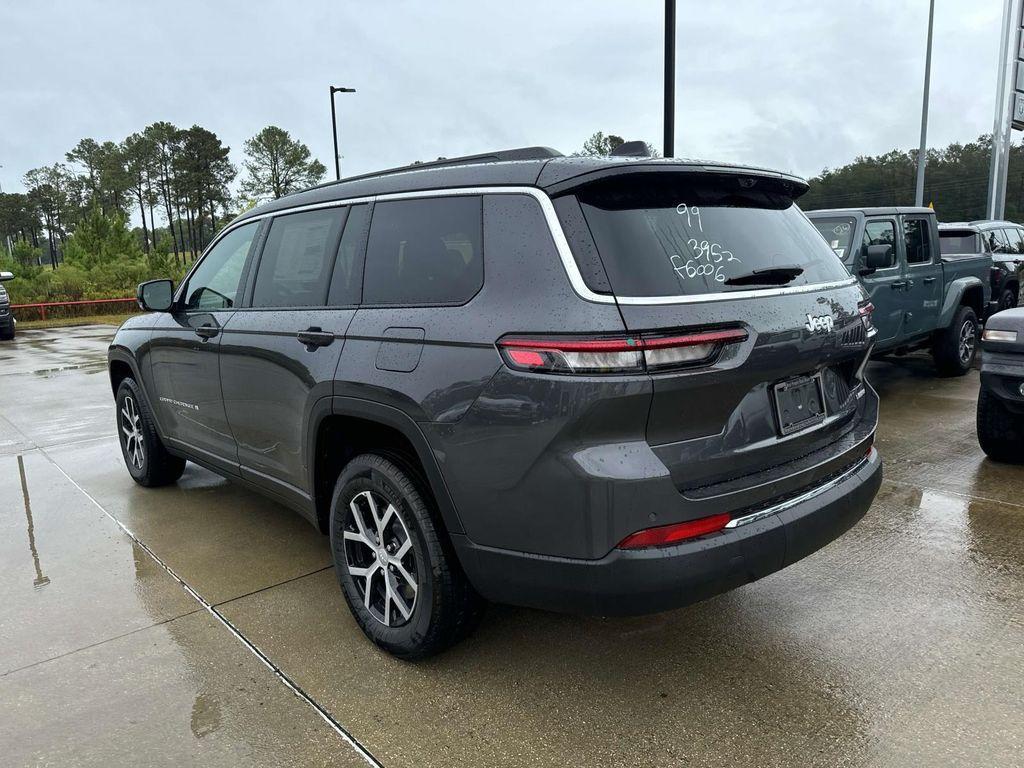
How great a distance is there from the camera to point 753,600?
3.34 meters

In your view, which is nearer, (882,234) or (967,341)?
(882,234)

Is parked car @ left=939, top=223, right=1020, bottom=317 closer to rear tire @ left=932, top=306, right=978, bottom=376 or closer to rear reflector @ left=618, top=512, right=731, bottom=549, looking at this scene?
rear tire @ left=932, top=306, right=978, bottom=376

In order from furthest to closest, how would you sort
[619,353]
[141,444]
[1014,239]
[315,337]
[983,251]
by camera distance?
[1014,239] → [983,251] → [141,444] → [315,337] → [619,353]

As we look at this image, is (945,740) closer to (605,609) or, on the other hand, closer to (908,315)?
(605,609)

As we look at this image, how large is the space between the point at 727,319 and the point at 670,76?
753cm

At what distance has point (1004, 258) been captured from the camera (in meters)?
12.6

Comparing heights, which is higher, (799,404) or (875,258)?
(875,258)

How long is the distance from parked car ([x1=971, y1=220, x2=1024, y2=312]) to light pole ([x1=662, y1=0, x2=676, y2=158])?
4.79 m

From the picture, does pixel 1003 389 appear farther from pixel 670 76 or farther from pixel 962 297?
pixel 670 76

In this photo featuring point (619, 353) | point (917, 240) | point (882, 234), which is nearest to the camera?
point (619, 353)

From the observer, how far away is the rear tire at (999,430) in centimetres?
501

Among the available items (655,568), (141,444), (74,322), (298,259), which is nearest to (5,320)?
(74,322)

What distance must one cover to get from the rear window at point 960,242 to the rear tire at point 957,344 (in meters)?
2.69

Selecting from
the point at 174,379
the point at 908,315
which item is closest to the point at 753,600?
the point at 174,379
